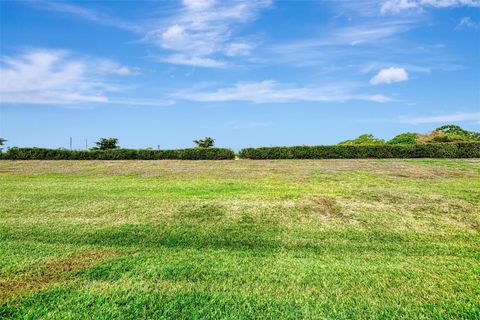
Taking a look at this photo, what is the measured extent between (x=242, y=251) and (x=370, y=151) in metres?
17.8

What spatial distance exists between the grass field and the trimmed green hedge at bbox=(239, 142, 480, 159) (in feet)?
32.9

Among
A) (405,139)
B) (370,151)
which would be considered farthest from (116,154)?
(405,139)

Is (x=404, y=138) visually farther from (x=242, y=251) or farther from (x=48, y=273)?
(x=48, y=273)

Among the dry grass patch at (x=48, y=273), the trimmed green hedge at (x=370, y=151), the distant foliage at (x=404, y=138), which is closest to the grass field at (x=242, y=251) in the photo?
the dry grass patch at (x=48, y=273)

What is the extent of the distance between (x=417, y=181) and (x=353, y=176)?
2.21 meters

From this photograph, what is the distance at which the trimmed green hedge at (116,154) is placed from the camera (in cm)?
2227

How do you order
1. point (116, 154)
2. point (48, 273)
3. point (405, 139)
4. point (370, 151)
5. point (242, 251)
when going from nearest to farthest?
point (48, 273)
point (242, 251)
point (370, 151)
point (116, 154)
point (405, 139)

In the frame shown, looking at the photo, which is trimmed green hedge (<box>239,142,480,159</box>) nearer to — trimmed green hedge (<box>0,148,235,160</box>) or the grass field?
trimmed green hedge (<box>0,148,235,160</box>)

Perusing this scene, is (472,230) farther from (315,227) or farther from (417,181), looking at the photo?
(417,181)

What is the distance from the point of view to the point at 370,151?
21328 millimetres

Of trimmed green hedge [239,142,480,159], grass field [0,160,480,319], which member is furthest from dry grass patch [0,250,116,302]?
trimmed green hedge [239,142,480,159]

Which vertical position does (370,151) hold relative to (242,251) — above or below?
above

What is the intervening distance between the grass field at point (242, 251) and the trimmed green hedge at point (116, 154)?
1102 cm

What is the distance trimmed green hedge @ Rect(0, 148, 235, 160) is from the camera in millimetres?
22266
